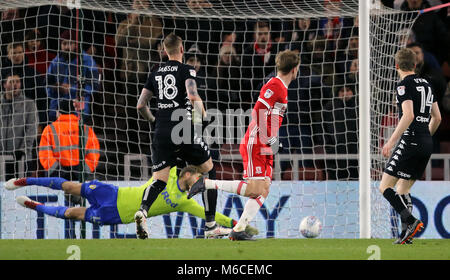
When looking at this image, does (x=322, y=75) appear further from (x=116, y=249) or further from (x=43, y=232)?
(x=116, y=249)

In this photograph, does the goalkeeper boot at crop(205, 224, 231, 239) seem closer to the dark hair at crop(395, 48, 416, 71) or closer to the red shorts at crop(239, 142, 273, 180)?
the red shorts at crop(239, 142, 273, 180)

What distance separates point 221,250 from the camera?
7086 millimetres

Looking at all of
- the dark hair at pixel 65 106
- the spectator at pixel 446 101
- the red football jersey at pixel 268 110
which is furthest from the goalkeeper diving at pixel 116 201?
the spectator at pixel 446 101

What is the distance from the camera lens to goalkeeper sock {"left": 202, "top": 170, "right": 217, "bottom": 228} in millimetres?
8789

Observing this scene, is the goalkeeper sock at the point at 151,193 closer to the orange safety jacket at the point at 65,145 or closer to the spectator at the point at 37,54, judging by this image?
the orange safety jacket at the point at 65,145

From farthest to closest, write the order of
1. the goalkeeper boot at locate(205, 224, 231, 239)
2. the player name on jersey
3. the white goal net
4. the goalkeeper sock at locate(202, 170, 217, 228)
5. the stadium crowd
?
Answer: the stadium crowd, the white goal net, the goalkeeper boot at locate(205, 224, 231, 239), the goalkeeper sock at locate(202, 170, 217, 228), the player name on jersey

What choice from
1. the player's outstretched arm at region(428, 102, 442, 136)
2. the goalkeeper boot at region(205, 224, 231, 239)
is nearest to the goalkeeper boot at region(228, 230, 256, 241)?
the goalkeeper boot at region(205, 224, 231, 239)

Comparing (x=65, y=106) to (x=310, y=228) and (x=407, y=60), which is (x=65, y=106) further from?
(x=407, y=60)

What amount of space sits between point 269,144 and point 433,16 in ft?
15.4

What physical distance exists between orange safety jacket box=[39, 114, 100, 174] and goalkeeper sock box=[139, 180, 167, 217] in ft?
6.38

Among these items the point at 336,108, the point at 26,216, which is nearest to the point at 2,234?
the point at 26,216

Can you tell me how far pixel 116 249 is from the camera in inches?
287

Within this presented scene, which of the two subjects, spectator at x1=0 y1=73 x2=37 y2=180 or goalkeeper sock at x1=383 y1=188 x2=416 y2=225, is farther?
spectator at x1=0 y1=73 x2=37 y2=180

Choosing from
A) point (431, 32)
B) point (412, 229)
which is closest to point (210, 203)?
point (412, 229)
